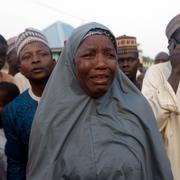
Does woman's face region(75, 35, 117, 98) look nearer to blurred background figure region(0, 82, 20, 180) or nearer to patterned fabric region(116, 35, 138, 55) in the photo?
blurred background figure region(0, 82, 20, 180)

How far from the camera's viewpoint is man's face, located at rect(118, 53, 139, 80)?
3.94m

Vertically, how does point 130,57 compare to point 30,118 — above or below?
above

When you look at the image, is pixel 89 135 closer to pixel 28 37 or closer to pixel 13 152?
pixel 13 152

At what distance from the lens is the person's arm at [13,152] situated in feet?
9.02

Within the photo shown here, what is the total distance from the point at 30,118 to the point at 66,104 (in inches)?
20.5

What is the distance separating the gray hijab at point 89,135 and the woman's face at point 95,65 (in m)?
0.06

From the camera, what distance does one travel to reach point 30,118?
2760mm

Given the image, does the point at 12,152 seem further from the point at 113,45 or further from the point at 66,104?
the point at 113,45

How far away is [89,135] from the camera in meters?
2.26

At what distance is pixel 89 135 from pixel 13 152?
75 cm

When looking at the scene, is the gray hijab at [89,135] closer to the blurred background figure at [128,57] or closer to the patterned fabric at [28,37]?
the patterned fabric at [28,37]

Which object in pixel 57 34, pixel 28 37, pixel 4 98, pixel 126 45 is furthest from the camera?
pixel 57 34

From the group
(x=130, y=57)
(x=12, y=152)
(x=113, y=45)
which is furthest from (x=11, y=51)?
(x=113, y=45)

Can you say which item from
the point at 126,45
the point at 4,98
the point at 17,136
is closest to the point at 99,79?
the point at 17,136
